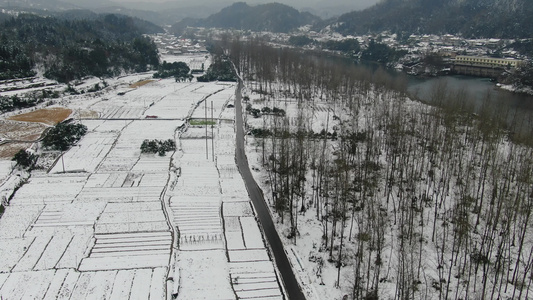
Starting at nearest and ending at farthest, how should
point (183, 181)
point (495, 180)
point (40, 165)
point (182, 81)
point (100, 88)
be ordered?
point (495, 180) → point (183, 181) → point (40, 165) → point (100, 88) → point (182, 81)

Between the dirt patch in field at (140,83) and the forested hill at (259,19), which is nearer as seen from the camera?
the dirt patch in field at (140,83)

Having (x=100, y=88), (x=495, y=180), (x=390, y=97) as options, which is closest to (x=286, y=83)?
(x=390, y=97)

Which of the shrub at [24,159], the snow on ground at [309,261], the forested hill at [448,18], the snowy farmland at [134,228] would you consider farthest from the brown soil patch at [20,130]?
the forested hill at [448,18]

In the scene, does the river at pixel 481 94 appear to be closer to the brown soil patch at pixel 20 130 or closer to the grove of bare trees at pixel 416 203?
the grove of bare trees at pixel 416 203

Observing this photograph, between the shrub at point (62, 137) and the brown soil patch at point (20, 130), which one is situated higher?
the shrub at point (62, 137)

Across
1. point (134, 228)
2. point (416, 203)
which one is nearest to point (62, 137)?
point (134, 228)

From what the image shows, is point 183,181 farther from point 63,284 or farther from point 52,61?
point 52,61

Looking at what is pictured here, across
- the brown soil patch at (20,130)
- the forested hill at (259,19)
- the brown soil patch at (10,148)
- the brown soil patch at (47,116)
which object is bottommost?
the brown soil patch at (10,148)
